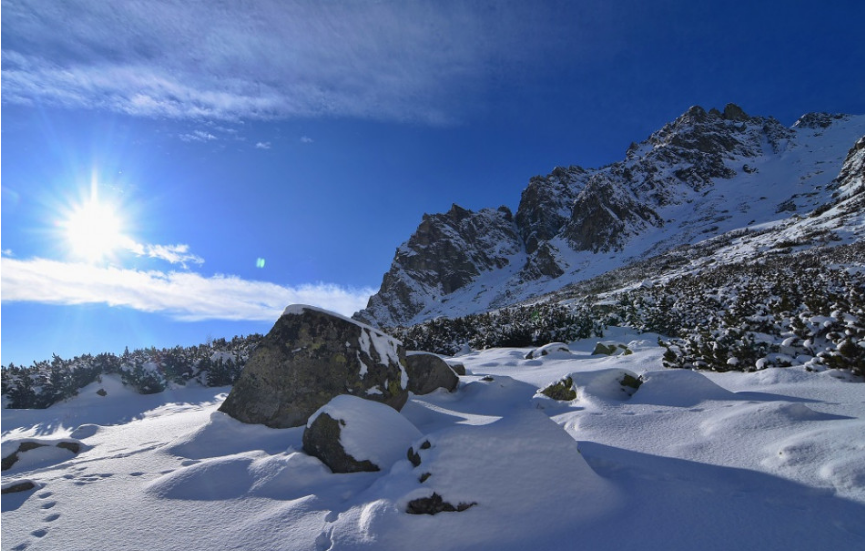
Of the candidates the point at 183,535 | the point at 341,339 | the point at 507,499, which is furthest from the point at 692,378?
the point at 183,535

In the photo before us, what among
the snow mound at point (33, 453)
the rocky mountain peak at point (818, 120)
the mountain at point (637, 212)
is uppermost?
the rocky mountain peak at point (818, 120)

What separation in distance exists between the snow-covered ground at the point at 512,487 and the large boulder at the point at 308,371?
578mm

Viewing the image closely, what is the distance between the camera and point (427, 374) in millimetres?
7234

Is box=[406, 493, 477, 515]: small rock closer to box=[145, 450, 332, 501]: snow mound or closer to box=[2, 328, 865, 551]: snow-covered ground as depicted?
box=[2, 328, 865, 551]: snow-covered ground

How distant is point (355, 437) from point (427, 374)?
3672 millimetres

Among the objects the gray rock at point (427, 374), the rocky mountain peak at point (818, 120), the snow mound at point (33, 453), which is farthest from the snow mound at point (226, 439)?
the rocky mountain peak at point (818, 120)

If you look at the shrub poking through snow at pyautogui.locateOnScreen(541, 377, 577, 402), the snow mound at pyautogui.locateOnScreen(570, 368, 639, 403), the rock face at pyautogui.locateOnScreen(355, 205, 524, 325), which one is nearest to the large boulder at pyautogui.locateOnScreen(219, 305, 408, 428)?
the shrub poking through snow at pyautogui.locateOnScreen(541, 377, 577, 402)

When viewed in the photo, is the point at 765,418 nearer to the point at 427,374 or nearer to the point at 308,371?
the point at 427,374

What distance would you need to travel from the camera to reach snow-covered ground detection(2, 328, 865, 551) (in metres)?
2.36

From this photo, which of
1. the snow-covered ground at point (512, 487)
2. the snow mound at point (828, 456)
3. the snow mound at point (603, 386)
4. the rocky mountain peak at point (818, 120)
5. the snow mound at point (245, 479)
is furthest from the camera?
the rocky mountain peak at point (818, 120)

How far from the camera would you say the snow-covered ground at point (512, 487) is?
2359 millimetres

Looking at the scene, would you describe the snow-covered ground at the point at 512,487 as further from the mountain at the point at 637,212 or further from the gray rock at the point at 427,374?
the mountain at the point at 637,212

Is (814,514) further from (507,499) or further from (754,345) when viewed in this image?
(754,345)

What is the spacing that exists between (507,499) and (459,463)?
1.25 ft
